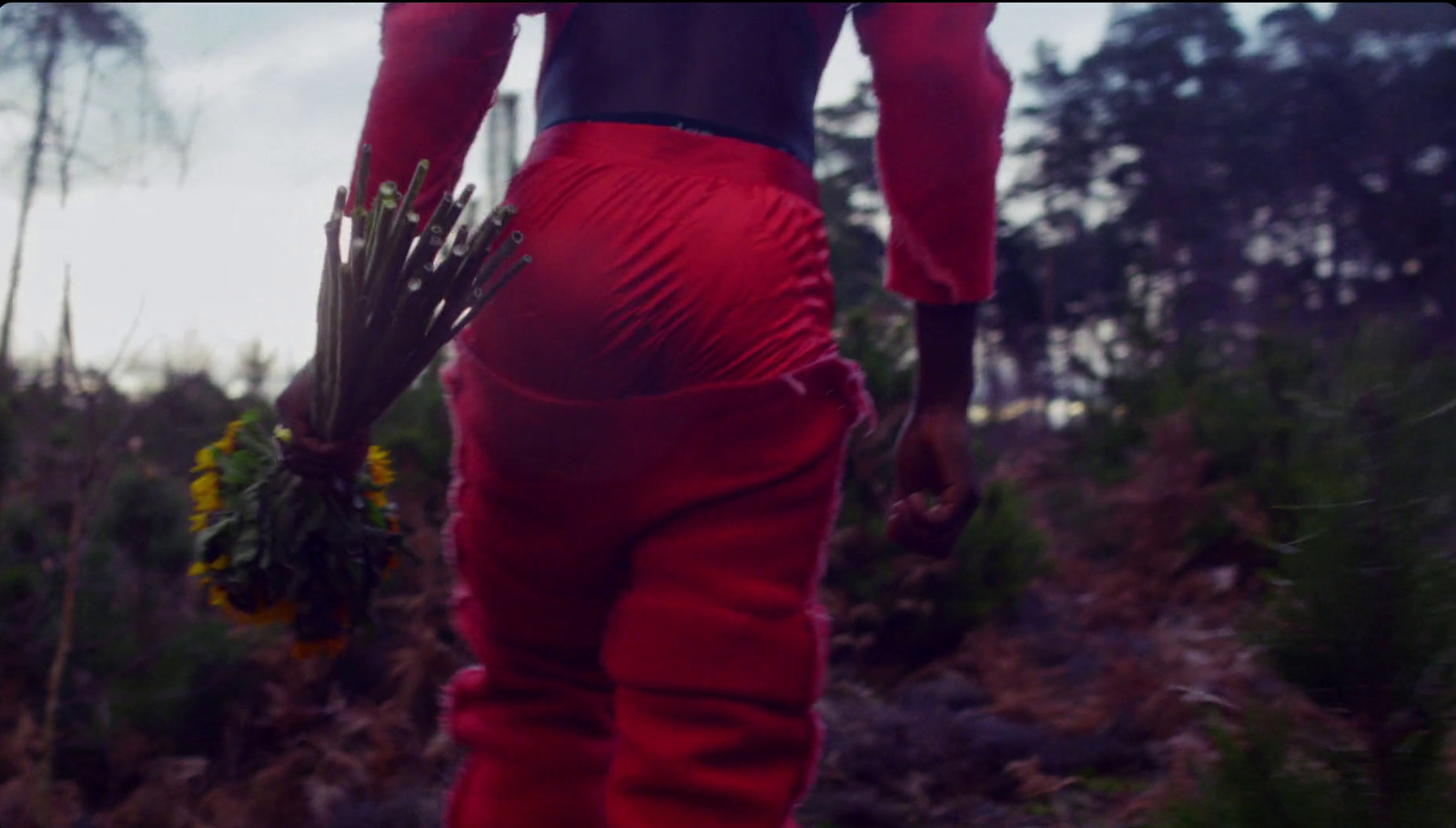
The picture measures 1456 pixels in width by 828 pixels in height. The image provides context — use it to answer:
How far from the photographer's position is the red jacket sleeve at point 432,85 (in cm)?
138

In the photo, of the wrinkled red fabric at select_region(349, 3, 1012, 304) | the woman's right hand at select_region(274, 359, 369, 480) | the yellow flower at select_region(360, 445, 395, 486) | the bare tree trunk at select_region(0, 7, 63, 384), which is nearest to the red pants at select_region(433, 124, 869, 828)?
the wrinkled red fabric at select_region(349, 3, 1012, 304)

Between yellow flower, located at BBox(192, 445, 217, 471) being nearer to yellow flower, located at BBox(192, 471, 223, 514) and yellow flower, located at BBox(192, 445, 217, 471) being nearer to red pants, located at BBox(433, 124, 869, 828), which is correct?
yellow flower, located at BBox(192, 471, 223, 514)

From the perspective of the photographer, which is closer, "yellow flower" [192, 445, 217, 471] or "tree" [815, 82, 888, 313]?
"tree" [815, 82, 888, 313]

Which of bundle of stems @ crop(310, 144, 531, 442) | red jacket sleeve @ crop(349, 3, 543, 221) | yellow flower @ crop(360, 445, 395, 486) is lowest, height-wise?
yellow flower @ crop(360, 445, 395, 486)

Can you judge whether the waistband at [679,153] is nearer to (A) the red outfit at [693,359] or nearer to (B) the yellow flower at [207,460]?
(A) the red outfit at [693,359]

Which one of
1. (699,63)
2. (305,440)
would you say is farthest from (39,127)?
(699,63)

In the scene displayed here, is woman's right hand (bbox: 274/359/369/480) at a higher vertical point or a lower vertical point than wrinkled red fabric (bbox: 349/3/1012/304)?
lower

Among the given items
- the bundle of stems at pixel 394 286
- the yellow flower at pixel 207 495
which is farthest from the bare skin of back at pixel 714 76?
the yellow flower at pixel 207 495

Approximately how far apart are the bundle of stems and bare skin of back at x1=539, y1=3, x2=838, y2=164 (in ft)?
0.69

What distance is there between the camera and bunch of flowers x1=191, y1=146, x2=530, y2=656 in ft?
4.52

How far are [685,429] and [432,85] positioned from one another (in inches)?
20.0

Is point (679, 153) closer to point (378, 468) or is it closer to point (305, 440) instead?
point (305, 440)

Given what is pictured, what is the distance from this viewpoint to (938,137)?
1.37 m

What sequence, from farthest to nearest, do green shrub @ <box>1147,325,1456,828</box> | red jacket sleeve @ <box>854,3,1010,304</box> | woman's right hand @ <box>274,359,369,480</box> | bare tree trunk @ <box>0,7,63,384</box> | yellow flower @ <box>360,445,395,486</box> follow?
bare tree trunk @ <box>0,7,63,384</box> < yellow flower @ <box>360,445,395,486</box> < green shrub @ <box>1147,325,1456,828</box> < woman's right hand @ <box>274,359,369,480</box> < red jacket sleeve @ <box>854,3,1010,304</box>
